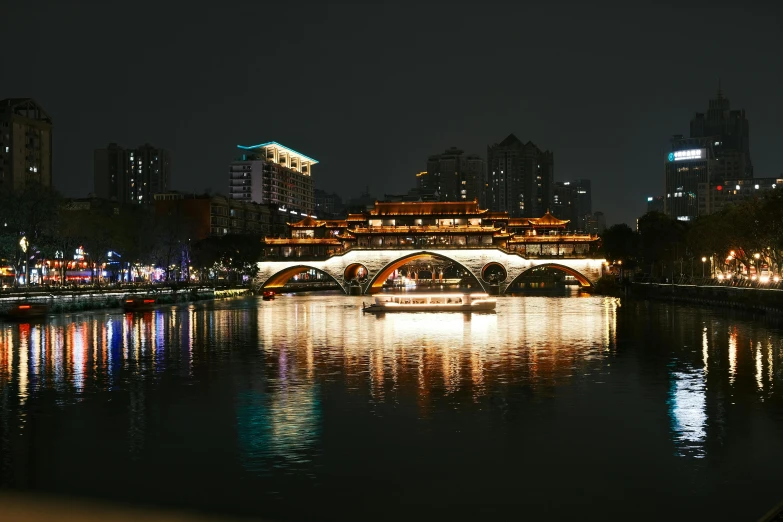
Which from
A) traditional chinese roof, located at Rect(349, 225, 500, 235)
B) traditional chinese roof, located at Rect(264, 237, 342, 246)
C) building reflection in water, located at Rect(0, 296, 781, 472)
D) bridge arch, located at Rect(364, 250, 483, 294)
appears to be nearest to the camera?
building reflection in water, located at Rect(0, 296, 781, 472)

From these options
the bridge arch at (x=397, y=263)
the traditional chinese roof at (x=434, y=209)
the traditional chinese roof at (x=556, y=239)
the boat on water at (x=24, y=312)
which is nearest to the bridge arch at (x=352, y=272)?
the bridge arch at (x=397, y=263)

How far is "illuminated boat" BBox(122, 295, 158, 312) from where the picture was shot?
232 feet

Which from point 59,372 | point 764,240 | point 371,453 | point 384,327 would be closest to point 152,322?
point 384,327

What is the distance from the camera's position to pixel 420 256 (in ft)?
393

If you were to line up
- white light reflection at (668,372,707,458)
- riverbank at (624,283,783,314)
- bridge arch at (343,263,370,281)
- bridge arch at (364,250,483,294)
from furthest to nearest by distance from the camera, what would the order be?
bridge arch at (343,263,370,281), bridge arch at (364,250,483,294), riverbank at (624,283,783,314), white light reflection at (668,372,707,458)

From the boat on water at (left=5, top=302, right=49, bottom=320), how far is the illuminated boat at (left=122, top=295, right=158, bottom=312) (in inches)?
421

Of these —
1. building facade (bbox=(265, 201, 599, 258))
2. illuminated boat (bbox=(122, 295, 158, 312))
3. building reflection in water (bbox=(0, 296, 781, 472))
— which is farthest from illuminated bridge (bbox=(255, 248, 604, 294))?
building reflection in water (bbox=(0, 296, 781, 472))

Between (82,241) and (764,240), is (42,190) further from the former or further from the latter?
(764,240)

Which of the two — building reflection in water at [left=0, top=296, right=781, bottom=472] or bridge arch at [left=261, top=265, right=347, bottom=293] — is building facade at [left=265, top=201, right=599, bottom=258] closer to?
bridge arch at [left=261, top=265, right=347, bottom=293]

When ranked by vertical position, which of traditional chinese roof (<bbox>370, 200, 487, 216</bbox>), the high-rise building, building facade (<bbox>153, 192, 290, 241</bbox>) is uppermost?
the high-rise building

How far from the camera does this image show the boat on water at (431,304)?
69.6 metres

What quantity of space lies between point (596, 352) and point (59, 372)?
71.9ft

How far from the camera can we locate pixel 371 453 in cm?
1791

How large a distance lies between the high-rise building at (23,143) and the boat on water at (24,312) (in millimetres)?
73668
